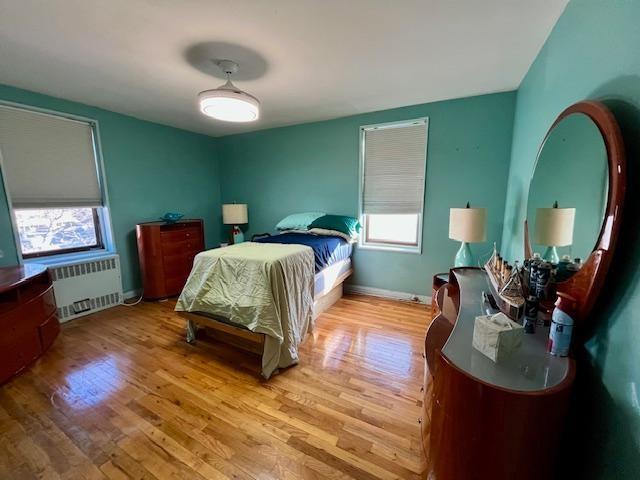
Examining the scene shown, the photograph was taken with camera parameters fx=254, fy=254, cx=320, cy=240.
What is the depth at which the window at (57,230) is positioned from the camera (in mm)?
2721

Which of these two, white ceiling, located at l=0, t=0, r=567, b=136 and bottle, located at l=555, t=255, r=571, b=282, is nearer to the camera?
bottle, located at l=555, t=255, r=571, b=282

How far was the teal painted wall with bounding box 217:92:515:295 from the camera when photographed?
2.77 metres

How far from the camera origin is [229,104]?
6.49 ft

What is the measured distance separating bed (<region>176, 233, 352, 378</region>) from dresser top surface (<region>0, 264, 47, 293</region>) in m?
1.14

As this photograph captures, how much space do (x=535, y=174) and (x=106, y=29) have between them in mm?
2842

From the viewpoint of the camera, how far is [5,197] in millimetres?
2506

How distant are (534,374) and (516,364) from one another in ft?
0.17

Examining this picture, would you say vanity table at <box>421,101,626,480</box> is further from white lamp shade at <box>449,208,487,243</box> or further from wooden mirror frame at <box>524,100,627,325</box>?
white lamp shade at <box>449,208,487,243</box>

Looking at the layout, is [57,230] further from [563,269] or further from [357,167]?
[563,269]

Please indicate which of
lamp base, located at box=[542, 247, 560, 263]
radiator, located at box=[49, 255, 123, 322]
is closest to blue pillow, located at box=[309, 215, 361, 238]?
lamp base, located at box=[542, 247, 560, 263]

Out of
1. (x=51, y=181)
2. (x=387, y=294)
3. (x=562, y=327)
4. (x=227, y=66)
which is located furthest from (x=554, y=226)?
(x=51, y=181)

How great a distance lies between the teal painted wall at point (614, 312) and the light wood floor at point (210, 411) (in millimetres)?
770

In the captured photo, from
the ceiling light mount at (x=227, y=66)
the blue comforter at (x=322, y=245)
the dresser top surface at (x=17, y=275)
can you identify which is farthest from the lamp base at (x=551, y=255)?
the dresser top surface at (x=17, y=275)

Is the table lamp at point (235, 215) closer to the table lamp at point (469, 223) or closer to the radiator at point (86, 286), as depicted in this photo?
the radiator at point (86, 286)
